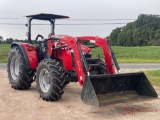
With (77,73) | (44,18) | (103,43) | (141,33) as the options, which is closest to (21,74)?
(44,18)

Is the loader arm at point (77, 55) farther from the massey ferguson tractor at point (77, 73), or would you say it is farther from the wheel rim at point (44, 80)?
the wheel rim at point (44, 80)

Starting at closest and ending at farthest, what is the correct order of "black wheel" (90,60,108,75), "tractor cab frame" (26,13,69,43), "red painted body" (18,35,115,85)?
"red painted body" (18,35,115,85) < "black wheel" (90,60,108,75) < "tractor cab frame" (26,13,69,43)

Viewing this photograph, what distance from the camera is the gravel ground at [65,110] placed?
6188mm

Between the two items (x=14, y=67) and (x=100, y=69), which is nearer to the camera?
(x=100, y=69)

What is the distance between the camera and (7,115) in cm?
624

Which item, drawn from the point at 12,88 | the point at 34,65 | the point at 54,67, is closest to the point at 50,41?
the point at 34,65

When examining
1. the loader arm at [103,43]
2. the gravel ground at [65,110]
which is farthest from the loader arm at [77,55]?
the gravel ground at [65,110]

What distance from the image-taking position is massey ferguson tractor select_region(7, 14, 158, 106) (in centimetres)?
685

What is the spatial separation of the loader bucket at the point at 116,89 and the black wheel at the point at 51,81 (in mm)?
990

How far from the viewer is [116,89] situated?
7219mm

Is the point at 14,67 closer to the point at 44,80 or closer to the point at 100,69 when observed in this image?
the point at 44,80

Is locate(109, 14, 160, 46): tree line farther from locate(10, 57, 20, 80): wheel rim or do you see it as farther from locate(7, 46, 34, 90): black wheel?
locate(7, 46, 34, 90): black wheel

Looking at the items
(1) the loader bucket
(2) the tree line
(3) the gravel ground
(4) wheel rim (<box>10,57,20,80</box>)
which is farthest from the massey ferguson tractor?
(2) the tree line

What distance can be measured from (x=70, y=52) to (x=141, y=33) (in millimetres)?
77619
